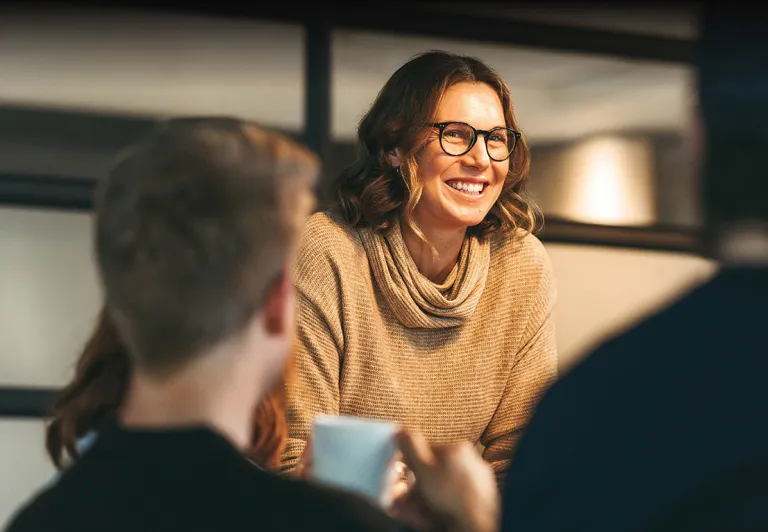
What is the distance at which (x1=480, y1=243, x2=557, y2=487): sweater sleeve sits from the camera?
2.85 m

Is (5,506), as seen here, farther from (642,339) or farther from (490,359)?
(642,339)

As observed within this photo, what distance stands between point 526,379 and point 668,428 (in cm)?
187

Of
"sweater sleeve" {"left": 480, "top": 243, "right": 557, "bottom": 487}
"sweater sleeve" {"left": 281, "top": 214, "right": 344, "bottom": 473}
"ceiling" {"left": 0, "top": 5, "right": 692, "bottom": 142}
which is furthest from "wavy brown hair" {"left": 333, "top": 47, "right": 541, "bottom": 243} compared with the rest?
"ceiling" {"left": 0, "top": 5, "right": 692, "bottom": 142}

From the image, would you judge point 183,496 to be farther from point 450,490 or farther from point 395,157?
point 395,157

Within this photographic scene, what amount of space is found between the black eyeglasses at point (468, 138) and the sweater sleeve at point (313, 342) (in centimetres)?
41

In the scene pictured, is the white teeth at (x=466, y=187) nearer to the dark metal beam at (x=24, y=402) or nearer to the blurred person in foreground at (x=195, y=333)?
the dark metal beam at (x=24, y=402)

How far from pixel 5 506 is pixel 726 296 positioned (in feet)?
9.07

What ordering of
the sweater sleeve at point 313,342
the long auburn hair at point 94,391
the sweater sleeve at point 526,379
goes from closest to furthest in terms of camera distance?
the long auburn hair at point 94,391 → the sweater sleeve at point 313,342 → the sweater sleeve at point 526,379

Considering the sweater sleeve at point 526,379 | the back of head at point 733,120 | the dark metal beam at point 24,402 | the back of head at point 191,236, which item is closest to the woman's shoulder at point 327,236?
the sweater sleeve at point 526,379

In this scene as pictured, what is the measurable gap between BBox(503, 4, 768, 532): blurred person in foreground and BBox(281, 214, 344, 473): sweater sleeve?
4.98ft

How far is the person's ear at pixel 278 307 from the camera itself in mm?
1175

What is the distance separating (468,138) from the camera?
2.90 metres

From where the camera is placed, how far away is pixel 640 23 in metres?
3.82

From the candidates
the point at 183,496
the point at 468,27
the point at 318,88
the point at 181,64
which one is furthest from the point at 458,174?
the point at 183,496
